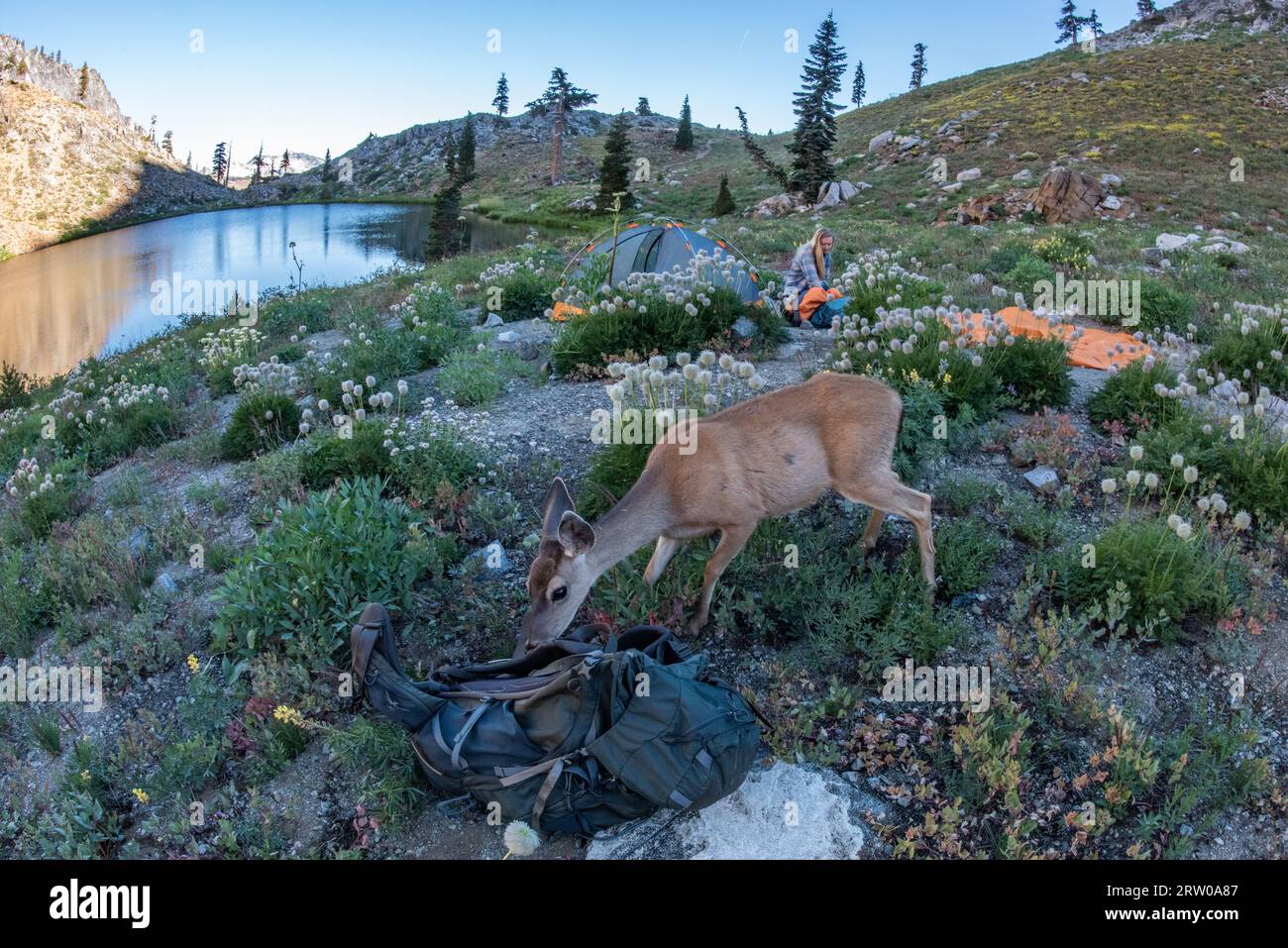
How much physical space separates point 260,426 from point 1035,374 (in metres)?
10.2

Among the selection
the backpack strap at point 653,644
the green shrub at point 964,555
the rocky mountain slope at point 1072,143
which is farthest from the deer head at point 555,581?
the rocky mountain slope at point 1072,143

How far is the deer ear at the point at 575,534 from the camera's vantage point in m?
5.00

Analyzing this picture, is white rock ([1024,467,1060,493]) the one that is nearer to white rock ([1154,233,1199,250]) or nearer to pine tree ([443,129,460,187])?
white rock ([1154,233,1199,250])

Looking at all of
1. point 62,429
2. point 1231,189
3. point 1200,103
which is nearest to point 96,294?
point 62,429

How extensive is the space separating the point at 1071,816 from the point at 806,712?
159 cm

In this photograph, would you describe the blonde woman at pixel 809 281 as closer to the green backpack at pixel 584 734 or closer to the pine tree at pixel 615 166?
the green backpack at pixel 584 734

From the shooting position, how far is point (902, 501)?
6.03m

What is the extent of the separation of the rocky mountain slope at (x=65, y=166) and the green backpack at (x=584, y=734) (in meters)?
76.3

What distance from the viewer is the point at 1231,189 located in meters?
33.4

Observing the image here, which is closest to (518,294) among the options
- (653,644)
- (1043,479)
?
(1043,479)

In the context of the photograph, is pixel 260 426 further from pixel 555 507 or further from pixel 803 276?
pixel 803 276

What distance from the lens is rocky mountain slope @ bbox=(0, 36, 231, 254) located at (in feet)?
229

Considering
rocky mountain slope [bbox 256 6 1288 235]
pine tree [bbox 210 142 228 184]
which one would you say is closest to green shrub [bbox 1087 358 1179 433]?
rocky mountain slope [bbox 256 6 1288 235]

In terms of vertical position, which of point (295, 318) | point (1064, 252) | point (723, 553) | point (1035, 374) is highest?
point (1064, 252)
